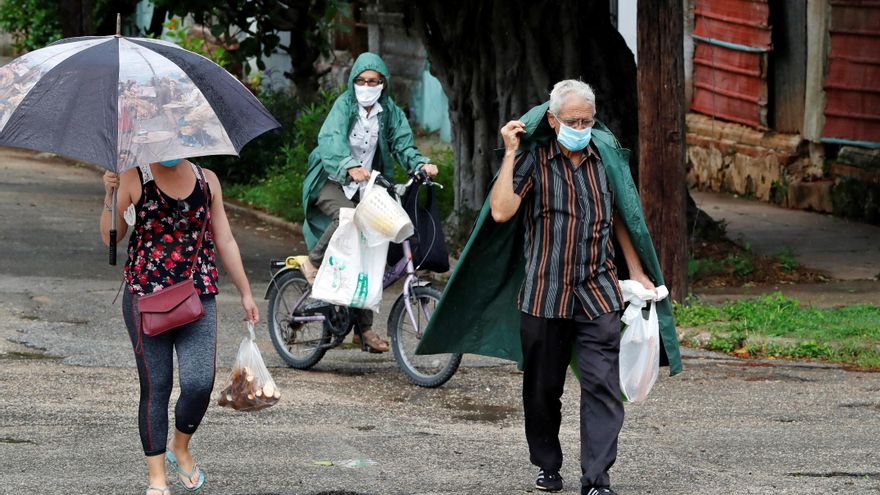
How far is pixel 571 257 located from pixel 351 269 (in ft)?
8.66

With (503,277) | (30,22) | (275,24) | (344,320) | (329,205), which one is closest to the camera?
(503,277)

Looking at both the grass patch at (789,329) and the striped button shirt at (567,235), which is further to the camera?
the grass patch at (789,329)

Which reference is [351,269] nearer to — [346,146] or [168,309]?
[346,146]

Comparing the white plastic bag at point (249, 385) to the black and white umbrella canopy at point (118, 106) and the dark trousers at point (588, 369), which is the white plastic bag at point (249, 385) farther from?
the dark trousers at point (588, 369)

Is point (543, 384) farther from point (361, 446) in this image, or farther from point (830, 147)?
point (830, 147)

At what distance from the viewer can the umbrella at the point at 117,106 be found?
16.3ft

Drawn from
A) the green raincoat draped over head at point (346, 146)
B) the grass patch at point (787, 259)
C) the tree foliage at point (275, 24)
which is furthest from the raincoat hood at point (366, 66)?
the tree foliage at point (275, 24)

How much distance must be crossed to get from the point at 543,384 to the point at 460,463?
800 millimetres

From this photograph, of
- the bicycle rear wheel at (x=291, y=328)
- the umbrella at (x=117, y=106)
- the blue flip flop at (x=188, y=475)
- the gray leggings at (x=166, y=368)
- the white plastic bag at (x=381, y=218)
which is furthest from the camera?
the bicycle rear wheel at (x=291, y=328)

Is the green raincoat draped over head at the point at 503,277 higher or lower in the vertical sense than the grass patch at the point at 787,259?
higher

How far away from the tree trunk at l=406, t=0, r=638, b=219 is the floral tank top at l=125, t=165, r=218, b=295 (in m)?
7.11

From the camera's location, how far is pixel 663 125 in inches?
387

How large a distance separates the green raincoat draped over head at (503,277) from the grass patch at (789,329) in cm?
336

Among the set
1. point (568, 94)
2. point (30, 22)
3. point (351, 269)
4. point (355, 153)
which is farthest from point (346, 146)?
point (30, 22)
